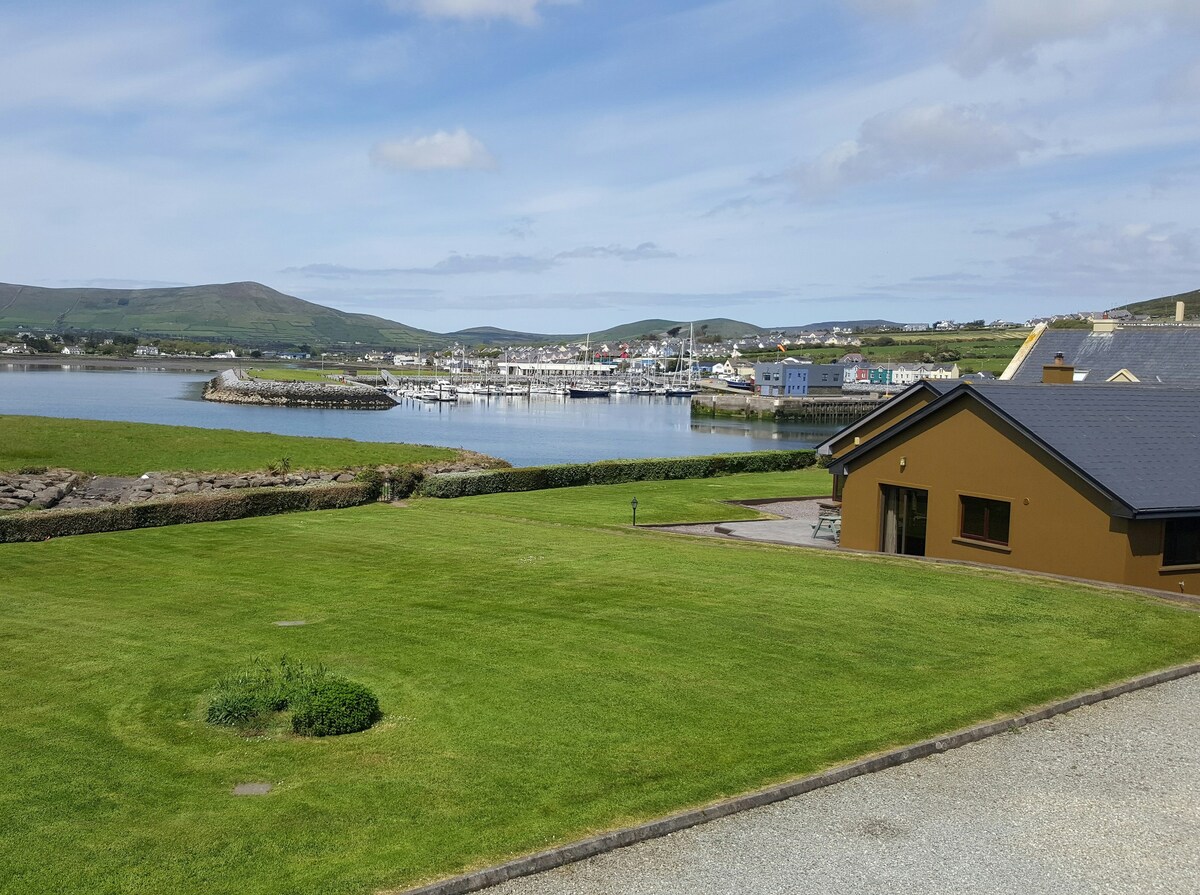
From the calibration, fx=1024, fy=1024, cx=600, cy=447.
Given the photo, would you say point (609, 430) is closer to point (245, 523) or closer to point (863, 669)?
point (245, 523)

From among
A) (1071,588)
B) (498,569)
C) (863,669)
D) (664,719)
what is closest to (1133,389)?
(1071,588)

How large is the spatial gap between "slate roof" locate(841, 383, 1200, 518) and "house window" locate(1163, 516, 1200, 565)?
25.4 inches

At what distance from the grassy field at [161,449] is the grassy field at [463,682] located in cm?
2104

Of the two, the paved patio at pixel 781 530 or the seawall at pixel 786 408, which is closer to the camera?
the paved patio at pixel 781 530

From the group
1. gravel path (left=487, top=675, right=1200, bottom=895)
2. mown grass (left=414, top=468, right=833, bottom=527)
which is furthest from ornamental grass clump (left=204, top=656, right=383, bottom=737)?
mown grass (left=414, top=468, right=833, bottom=527)

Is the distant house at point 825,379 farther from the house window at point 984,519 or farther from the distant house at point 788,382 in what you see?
the house window at point 984,519

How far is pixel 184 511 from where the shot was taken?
92.9ft

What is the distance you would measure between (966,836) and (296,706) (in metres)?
7.29

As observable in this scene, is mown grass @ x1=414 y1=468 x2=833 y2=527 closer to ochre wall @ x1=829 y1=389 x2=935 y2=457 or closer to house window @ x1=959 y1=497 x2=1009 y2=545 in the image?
ochre wall @ x1=829 y1=389 x2=935 y2=457

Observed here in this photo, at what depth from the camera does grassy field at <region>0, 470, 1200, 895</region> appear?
922 centimetres

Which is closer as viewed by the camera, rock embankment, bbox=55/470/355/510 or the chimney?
the chimney

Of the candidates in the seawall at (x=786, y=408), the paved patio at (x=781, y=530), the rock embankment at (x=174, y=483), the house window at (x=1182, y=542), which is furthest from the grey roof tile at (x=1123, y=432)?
the seawall at (x=786, y=408)

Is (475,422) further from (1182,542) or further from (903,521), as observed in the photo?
(1182,542)

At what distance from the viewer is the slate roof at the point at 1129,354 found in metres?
37.2
